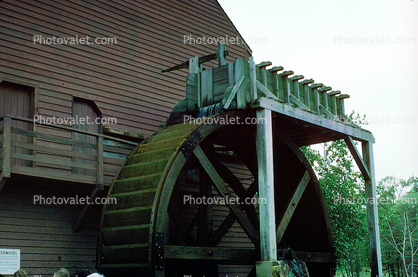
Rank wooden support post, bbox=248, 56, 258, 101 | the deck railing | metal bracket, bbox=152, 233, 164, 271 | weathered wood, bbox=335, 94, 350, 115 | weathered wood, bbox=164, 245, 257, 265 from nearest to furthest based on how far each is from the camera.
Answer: metal bracket, bbox=152, 233, 164, 271
weathered wood, bbox=164, 245, 257, 265
the deck railing
wooden support post, bbox=248, 56, 258, 101
weathered wood, bbox=335, 94, 350, 115

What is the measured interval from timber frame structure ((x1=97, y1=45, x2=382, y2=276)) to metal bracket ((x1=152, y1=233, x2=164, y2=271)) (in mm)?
15

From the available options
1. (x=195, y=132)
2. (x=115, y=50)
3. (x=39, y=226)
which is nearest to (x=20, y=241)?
(x=39, y=226)

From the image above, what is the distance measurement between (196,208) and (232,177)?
1.44m

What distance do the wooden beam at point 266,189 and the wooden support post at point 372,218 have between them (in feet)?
11.2

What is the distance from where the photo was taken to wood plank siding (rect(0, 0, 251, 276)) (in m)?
9.49

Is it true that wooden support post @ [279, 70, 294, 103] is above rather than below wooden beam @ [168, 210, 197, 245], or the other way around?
above

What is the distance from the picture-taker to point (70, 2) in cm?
1112

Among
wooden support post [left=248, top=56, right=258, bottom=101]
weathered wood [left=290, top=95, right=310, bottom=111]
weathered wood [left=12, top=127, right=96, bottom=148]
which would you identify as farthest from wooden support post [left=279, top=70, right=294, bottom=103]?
weathered wood [left=12, top=127, right=96, bottom=148]

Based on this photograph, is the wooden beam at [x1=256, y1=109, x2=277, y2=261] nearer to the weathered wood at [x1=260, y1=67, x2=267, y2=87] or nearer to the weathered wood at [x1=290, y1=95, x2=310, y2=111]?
the weathered wood at [x1=260, y1=67, x2=267, y2=87]

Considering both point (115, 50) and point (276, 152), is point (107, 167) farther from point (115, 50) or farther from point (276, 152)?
point (276, 152)

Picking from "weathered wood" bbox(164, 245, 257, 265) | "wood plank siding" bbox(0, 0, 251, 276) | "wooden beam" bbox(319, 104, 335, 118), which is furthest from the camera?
"wooden beam" bbox(319, 104, 335, 118)

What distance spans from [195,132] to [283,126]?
3279 millimetres

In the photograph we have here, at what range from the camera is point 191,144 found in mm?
8922

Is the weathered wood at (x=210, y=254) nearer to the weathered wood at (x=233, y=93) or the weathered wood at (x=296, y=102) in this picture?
the weathered wood at (x=233, y=93)
